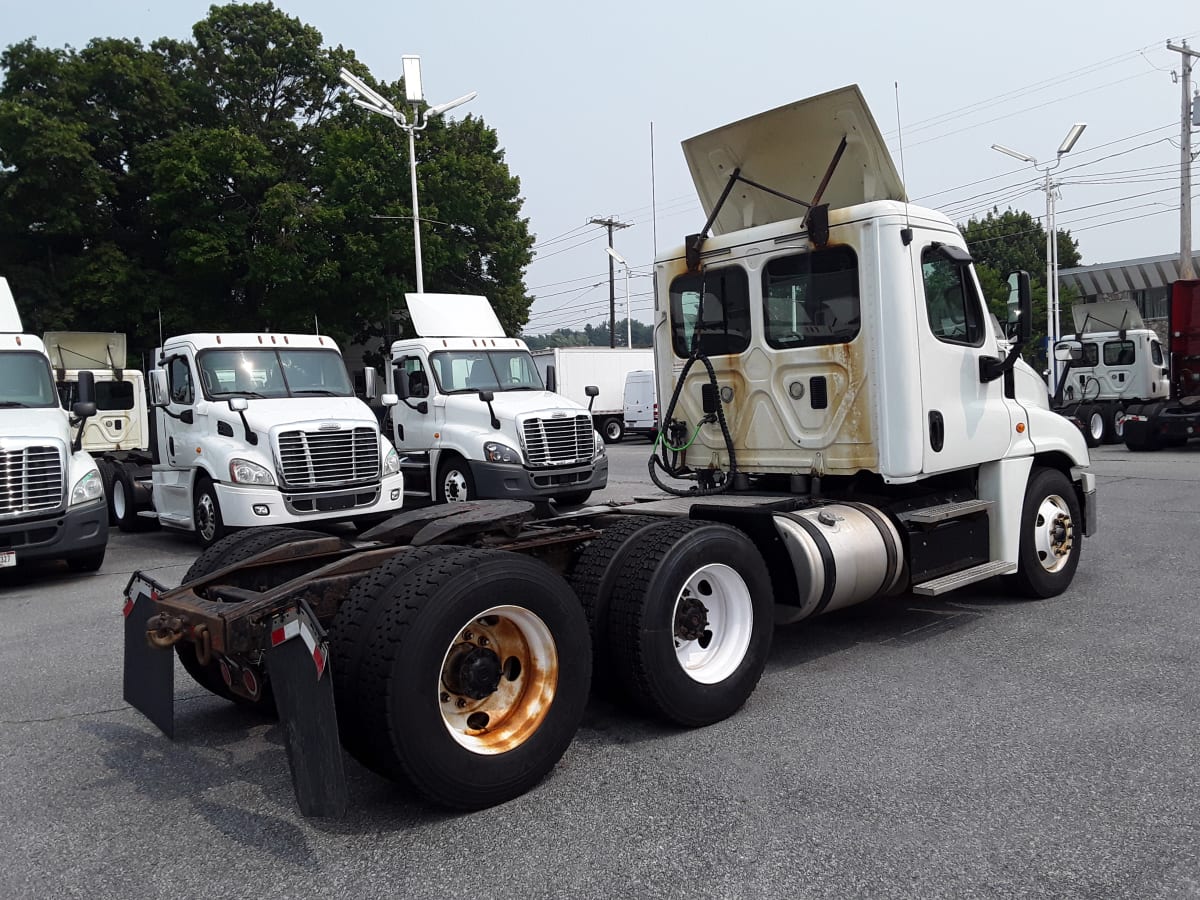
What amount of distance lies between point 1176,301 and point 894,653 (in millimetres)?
18086

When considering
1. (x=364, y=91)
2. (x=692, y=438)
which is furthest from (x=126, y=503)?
(x=364, y=91)

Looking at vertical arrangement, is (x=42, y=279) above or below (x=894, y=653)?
above

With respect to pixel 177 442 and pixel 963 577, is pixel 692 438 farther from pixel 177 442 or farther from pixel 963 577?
pixel 177 442

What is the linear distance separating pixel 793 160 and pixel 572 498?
837 cm

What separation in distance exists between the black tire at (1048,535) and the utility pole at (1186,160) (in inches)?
1056

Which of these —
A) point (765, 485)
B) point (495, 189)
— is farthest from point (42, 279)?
point (765, 485)

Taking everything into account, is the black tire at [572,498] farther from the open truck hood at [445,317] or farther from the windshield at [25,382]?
the windshield at [25,382]

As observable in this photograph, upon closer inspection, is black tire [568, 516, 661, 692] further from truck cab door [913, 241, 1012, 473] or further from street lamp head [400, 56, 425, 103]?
street lamp head [400, 56, 425, 103]

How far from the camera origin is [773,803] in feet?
12.8

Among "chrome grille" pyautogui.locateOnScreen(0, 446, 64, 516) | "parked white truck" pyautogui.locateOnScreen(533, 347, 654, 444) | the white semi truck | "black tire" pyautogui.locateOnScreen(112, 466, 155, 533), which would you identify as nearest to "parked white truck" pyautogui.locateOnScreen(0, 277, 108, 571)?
"chrome grille" pyautogui.locateOnScreen(0, 446, 64, 516)

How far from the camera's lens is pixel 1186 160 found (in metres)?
32.2

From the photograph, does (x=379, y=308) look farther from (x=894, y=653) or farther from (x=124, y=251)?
(x=894, y=653)

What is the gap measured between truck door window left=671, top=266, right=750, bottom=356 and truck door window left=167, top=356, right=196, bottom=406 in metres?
7.22

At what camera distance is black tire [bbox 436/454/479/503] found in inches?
537
